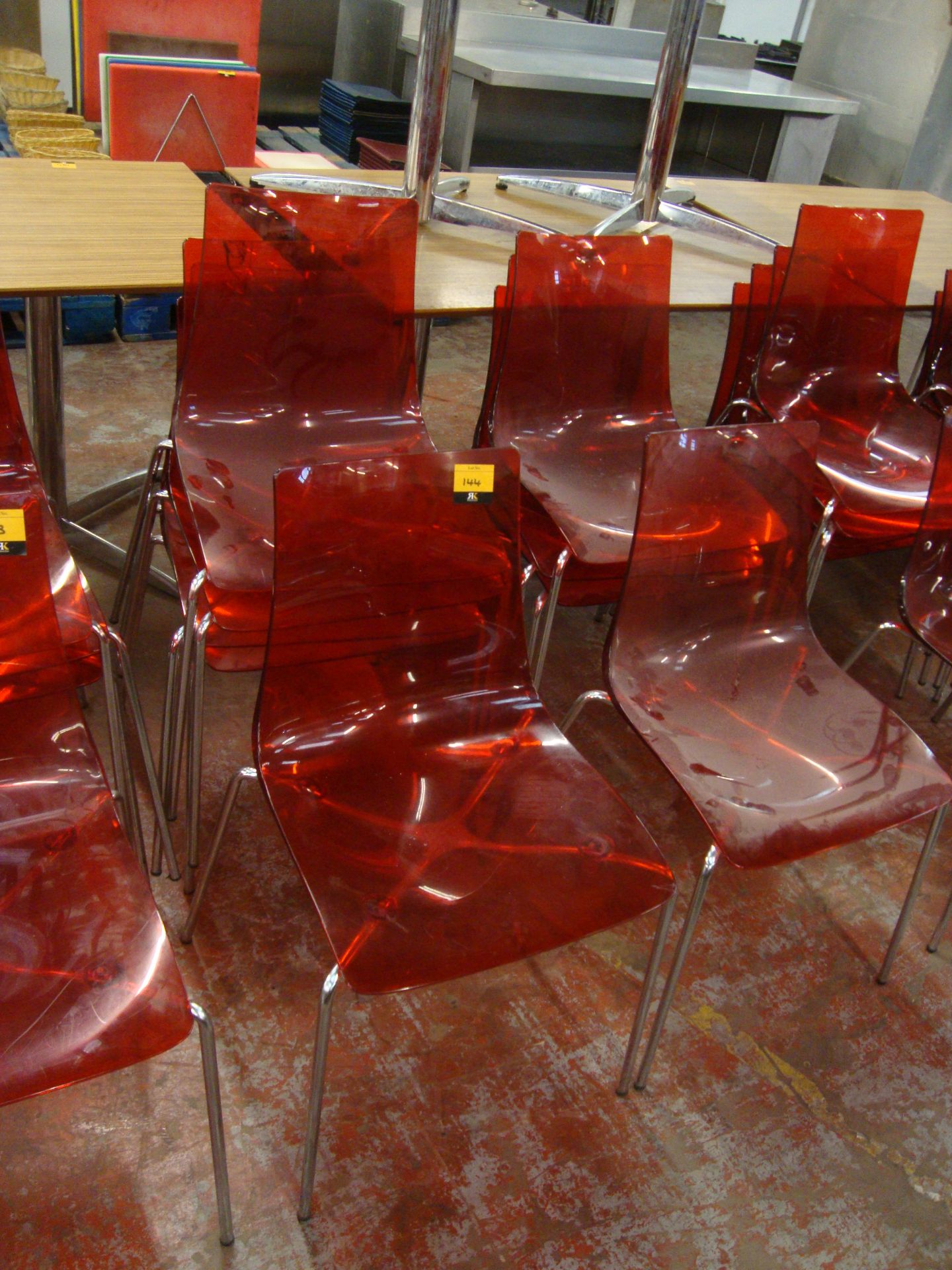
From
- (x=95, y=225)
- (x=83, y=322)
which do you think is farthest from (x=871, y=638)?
(x=83, y=322)

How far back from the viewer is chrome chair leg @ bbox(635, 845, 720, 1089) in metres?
1.51

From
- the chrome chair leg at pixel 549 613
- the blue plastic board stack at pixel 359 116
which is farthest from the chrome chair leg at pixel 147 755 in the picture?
the blue plastic board stack at pixel 359 116

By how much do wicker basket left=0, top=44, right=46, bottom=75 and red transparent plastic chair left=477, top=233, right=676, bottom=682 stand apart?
→ 2.65 m

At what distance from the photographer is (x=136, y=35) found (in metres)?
3.86

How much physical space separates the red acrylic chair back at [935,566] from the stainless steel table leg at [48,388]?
6.10ft

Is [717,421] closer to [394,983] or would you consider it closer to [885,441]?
[885,441]

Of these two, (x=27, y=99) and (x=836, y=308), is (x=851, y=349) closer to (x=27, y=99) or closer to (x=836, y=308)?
(x=836, y=308)

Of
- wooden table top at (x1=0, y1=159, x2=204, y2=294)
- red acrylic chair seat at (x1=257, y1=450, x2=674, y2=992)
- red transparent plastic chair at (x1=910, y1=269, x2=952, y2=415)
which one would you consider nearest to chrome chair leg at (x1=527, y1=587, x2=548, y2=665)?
red acrylic chair seat at (x1=257, y1=450, x2=674, y2=992)

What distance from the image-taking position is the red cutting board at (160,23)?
3854 mm

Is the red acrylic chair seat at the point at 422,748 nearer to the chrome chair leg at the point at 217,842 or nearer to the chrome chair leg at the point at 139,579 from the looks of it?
the chrome chair leg at the point at 217,842

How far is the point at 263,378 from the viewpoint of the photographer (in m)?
2.10

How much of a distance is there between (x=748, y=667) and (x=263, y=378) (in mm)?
1101

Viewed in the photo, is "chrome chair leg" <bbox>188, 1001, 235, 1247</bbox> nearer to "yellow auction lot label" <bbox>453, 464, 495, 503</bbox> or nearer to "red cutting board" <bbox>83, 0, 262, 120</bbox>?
"yellow auction lot label" <bbox>453, 464, 495, 503</bbox>

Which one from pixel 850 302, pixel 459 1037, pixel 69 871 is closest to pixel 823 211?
pixel 850 302
